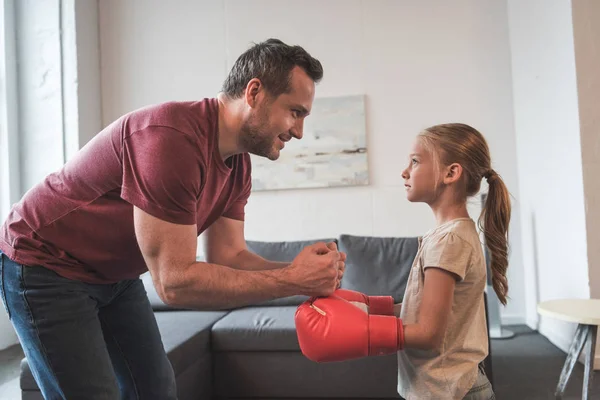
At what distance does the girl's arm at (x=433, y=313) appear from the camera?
1.05 metres

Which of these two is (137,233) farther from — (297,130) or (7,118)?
(7,118)

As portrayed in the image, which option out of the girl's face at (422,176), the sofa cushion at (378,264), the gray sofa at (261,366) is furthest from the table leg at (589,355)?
the girl's face at (422,176)

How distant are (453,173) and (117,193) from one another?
2.69 feet

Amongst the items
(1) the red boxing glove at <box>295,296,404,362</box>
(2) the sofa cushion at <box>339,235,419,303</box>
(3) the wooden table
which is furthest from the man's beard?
(2) the sofa cushion at <box>339,235,419,303</box>

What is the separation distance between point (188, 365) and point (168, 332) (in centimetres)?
24

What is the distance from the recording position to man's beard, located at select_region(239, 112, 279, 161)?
1.24 metres

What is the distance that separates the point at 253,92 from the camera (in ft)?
4.03

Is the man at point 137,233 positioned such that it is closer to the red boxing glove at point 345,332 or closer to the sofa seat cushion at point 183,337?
the red boxing glove at point 345,332

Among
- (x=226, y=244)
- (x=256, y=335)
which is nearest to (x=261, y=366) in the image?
(x=256, y=335)

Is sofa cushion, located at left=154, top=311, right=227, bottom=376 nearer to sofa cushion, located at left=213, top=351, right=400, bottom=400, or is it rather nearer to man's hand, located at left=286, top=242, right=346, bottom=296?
sofa cushion, located at left=213, top=351, right=400, bottom=400

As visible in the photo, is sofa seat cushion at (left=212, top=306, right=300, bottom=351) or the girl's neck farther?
sofa seat cushion at (left=212, top=306, right=300, bottom=351)

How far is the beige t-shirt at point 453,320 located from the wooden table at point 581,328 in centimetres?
108

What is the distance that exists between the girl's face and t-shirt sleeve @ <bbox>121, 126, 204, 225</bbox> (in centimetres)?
55

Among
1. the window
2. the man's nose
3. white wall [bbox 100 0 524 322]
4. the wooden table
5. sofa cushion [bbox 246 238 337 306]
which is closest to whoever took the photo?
the man's nose
